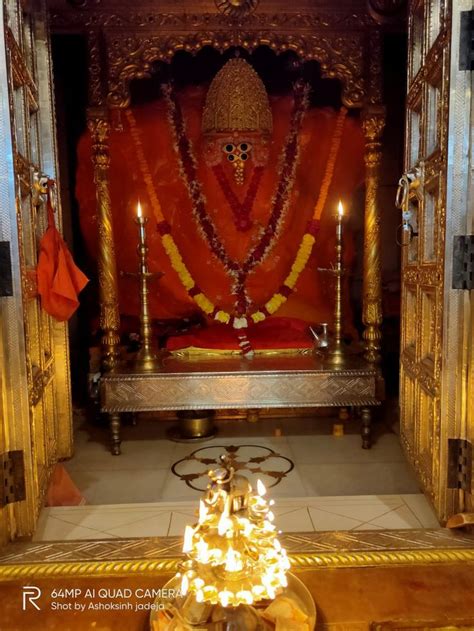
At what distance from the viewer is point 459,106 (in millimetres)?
1910

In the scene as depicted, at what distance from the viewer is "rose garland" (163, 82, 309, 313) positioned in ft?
14.0

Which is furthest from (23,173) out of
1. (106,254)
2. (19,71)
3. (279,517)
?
(279,517)

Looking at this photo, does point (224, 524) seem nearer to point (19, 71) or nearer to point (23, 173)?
point (23, 173)

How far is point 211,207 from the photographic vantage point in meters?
4.43

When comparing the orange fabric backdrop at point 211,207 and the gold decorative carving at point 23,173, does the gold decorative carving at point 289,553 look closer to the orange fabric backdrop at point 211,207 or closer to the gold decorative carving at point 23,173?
the gold decorative carving at point 23,173

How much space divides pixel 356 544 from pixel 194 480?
4.17 ft

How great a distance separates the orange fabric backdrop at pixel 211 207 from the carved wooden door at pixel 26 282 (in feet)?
4.58

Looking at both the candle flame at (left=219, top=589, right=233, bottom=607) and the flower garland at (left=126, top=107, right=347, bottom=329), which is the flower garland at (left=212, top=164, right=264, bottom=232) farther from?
the candle flame at (left=219, top=589, right=233, bottom=607)

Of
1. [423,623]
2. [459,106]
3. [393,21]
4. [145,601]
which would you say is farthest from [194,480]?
[393,21]

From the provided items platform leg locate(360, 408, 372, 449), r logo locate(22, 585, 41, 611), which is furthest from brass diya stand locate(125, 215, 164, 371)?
r logo locate(22, 585, 41, 611)

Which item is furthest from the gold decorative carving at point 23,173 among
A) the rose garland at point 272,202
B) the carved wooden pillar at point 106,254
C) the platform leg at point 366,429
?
the platform leg at point 366,429

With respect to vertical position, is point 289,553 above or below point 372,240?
below

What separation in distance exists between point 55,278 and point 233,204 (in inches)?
88.3

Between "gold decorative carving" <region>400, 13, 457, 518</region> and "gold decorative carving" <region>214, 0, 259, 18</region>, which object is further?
"gold decorative carving" <region>214, 0, 259, 18</region>
